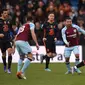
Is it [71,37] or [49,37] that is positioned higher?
[71,37]

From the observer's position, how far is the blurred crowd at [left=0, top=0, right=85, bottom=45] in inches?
850

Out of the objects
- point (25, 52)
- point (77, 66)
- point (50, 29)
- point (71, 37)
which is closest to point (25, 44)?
point (25, 52)

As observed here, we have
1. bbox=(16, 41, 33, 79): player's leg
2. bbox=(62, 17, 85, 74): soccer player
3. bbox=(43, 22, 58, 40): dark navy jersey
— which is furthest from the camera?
bbox=(43, 22, 58, 40): dark navy jersey

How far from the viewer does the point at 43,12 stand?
896 inches

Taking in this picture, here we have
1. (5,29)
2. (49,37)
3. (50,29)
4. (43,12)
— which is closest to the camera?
(5,29)

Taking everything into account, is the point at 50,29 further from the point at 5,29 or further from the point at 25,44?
the point at 25,44

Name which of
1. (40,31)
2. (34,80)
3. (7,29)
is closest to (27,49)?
(34,80)

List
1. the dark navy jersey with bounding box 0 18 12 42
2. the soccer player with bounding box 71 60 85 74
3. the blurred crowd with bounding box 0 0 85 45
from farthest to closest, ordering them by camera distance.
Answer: the blurred crowd with bounding box 0 0 85 45 < the dark navy jersey with bounding box 0 18 12 42 < the soccer player with bounding box 71 60 85 74

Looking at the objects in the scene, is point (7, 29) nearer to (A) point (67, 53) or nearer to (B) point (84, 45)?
(A) point (67, 53)

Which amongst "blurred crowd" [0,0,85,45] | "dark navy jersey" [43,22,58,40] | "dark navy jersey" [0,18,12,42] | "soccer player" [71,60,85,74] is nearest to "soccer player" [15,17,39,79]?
"dark navy jersey" [0,18,12,42]

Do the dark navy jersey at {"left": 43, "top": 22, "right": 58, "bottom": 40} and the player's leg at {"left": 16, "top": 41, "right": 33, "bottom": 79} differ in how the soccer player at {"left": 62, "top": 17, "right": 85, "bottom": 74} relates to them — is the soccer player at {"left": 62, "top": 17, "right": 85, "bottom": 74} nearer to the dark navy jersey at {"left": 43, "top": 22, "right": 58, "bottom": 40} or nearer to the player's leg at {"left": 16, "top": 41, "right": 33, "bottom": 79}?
the dark navy jersey at {"left": 43, "top": 22, "right": 58, "bottom": 40}

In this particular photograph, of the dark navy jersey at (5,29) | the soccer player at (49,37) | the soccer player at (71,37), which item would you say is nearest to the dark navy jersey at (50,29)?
the soccer player at (49,37)

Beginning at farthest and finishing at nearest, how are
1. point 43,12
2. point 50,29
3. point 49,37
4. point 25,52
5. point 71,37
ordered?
point 43,12 → point 49,37 → point 50,29 → point 71,37 → point 25,52

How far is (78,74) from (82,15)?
7.74 meters
